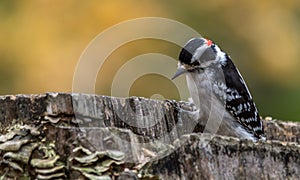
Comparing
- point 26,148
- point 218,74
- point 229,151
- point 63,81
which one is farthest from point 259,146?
point 63,81

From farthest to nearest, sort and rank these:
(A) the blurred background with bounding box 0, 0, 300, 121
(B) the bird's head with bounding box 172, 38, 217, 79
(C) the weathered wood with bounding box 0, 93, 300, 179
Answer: (A) the blurred background with bounding box 0, 0, 300, 121 → (B) the bird's head with bounding box 172, 38, 217, 79 → (C) the weathered wood with bounding box 0, 93, 300, 179

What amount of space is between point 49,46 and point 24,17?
416mm

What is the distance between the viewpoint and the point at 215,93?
462 centimetres

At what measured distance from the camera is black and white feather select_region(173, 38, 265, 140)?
445 cm

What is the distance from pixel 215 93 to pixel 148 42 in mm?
1714

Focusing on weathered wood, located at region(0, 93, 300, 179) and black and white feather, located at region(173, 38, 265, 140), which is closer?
weathered wood, located at region(0, 93, 300, 179)

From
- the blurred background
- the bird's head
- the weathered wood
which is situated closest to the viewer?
the weathered wood

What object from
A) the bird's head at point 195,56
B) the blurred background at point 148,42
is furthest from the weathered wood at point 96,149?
the blurred background at point 148,42

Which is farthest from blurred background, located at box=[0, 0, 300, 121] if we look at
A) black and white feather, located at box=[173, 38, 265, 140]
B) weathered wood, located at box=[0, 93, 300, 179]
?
weathered wood, located at box=[0, 93, 300, 179]

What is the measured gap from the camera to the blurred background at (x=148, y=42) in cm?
601

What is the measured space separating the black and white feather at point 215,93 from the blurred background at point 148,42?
3.86ft

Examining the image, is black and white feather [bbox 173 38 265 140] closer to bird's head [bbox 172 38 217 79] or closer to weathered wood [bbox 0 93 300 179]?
bird's head [bbox 172 38 217 79]

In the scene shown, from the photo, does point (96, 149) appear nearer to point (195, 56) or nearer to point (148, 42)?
point (195, 56)

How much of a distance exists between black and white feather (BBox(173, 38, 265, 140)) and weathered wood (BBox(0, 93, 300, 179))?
5.37 ft
